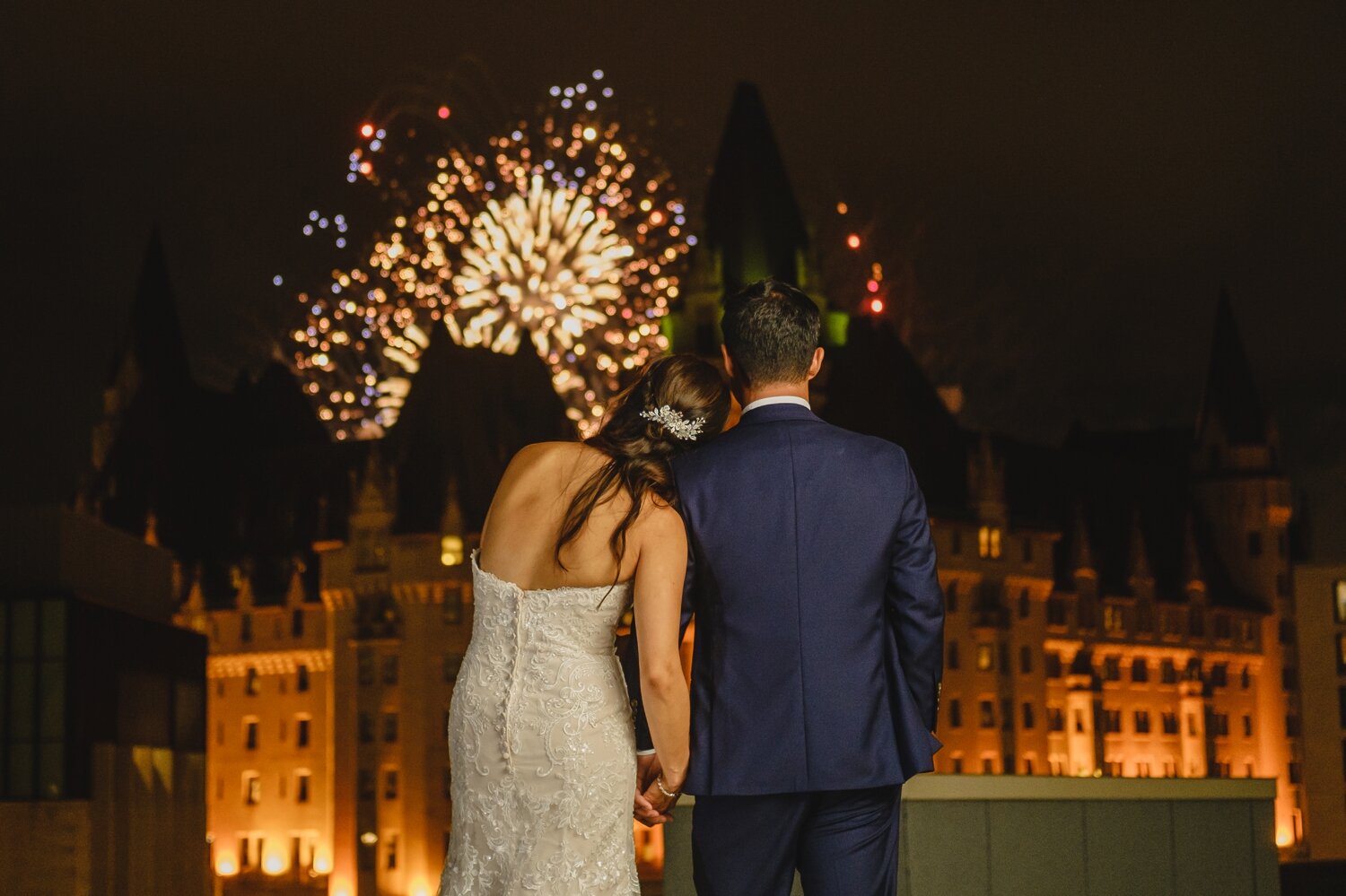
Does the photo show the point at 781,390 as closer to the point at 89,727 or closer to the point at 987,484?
the point at 89,727

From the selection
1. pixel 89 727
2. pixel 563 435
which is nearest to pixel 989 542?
pixel 563 435

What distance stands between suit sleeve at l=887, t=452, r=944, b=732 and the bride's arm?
57 cm

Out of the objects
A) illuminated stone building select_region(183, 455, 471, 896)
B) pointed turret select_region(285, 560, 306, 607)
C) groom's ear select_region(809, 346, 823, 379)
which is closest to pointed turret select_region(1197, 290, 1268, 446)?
illuminated stone building select_region(183, 455, 471, 896)

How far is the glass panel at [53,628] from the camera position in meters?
45.7

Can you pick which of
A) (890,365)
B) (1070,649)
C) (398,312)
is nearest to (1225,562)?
(1070,649)

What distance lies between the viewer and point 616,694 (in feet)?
17.5

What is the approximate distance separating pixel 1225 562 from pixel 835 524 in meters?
99.1

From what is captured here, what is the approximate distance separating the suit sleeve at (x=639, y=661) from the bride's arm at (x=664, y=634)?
0.04 m

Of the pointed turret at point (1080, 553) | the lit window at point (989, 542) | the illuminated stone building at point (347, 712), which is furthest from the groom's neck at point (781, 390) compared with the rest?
the pointed turret at point (1080, 553)

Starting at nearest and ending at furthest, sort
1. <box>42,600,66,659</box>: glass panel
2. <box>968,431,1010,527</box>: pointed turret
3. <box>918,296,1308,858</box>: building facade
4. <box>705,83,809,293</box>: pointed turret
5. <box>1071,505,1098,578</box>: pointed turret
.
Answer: <box>42,600,66,659</box>: glass panel → <box>705,83,809,293</box>: pointed turret → <box>918,296,1308,858</box>: building facade → <box>968,431,1010,527</box>: pointed turret → <box>1071,505,1098,578</box>: pointed turret

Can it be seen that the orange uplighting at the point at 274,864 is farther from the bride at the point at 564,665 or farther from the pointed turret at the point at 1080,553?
the bride at the point at 564,665

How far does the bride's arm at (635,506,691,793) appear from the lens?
197 inches

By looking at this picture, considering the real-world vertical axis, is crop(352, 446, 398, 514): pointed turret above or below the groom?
above

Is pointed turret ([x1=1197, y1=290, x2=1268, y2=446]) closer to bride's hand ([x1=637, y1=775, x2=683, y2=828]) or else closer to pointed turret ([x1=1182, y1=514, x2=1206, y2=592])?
pointed turret ([x1=1182, y1=514, x2=1206, y2=592])
